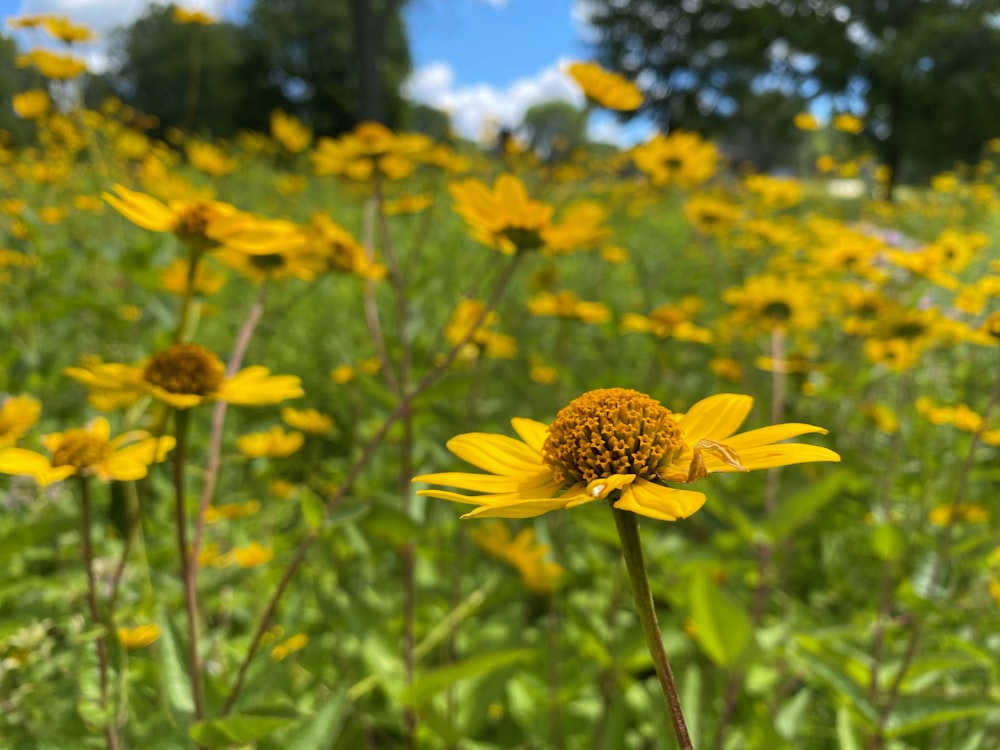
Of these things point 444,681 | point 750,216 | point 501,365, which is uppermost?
point 750,216

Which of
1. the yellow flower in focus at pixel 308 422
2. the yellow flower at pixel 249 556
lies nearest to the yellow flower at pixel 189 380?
the yellow flower at pixel 249 556

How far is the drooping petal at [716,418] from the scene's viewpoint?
1.84 feet

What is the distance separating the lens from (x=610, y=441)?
0.54m

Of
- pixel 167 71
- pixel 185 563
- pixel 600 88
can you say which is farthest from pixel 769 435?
pixel 167 71

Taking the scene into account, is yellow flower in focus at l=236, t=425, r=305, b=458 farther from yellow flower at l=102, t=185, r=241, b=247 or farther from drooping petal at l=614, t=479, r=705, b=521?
drooping petal at l=614, t=479, r=705, b=521

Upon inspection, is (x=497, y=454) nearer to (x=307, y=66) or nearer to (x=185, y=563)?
(x=185, y=563)

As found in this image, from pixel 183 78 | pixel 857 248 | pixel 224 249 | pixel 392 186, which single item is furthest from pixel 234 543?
pixel 183 78

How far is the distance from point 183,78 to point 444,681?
54.1 ft

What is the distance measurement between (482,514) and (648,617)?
0.38ft

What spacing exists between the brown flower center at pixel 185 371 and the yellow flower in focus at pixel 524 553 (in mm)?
848

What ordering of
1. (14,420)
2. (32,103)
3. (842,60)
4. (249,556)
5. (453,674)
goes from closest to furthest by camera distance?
(453,674)
(14,420)
(249,556)
(32,103)
(842,60)

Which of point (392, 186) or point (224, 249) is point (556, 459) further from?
point (392, 186)

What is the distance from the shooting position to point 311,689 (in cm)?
120

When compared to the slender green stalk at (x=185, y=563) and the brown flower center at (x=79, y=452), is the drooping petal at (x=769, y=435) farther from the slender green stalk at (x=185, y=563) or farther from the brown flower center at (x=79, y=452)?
the brown flower center at (x=79, y=452)
